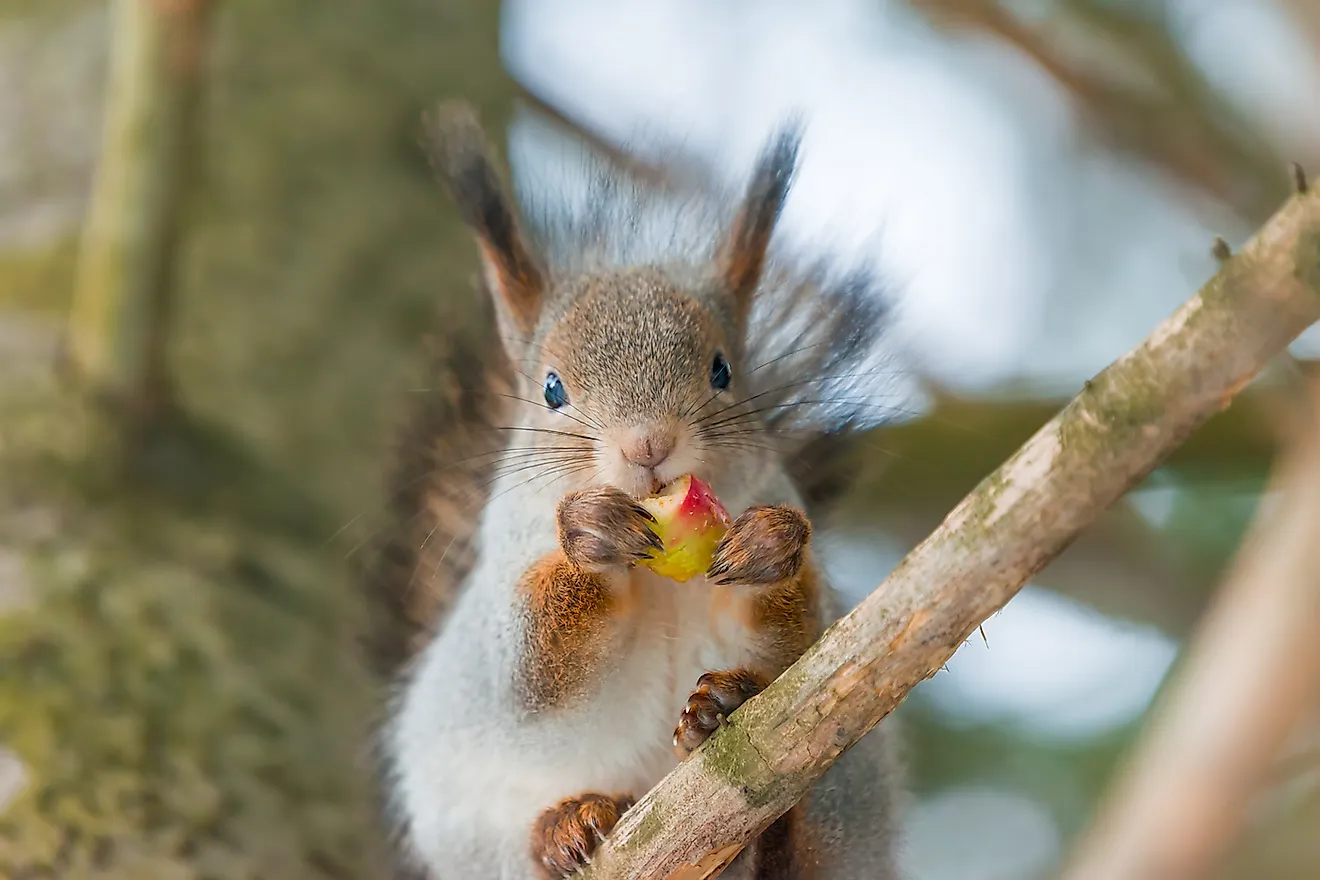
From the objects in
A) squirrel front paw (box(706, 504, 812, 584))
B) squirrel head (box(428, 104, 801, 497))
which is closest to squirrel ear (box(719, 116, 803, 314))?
squirrel head (box(428, 104, 801, 497))

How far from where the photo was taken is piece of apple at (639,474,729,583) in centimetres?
158

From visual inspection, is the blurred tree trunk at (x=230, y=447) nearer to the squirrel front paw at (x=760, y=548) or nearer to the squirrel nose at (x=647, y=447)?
the squirrel nose at (x=647, y=447)

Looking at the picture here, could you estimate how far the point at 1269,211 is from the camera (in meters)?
2.22

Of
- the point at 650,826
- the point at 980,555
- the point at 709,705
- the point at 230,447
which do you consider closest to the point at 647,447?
the point at 709,705

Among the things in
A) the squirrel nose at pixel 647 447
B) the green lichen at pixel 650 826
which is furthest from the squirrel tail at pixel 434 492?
the green lichen at pixel 650 826

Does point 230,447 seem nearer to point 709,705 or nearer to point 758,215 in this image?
point 758,215

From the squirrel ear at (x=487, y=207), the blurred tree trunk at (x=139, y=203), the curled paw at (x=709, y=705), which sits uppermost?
the blurred tree trunk at (x=139, y=203)

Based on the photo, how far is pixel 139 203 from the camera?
7.37ft

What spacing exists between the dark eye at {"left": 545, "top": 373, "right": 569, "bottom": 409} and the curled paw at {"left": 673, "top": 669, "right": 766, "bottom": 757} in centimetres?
51

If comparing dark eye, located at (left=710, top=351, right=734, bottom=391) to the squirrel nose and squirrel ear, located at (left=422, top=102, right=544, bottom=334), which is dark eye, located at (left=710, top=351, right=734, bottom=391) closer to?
the squirrel nose

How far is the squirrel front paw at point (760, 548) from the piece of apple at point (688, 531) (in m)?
0.03

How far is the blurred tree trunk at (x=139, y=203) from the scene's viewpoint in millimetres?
2168

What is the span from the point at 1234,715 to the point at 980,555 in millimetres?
505

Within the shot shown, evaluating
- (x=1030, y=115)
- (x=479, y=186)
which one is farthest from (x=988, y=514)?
(x=1030, y=115)
